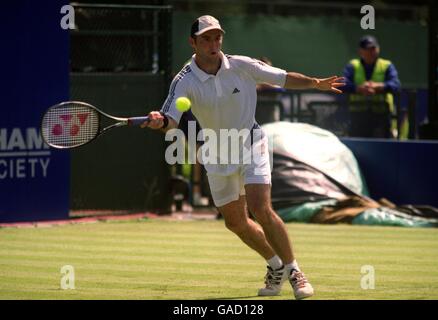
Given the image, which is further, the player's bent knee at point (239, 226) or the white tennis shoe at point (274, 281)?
the player's bent knee at point (239, 226)

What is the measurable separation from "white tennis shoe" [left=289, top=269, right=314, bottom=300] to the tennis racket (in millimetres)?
1871

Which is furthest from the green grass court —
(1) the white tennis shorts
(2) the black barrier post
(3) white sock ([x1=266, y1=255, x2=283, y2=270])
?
(2) the black barrier post

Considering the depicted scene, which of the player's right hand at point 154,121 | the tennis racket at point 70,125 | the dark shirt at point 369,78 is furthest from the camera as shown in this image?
the dark shirt at point 369,78

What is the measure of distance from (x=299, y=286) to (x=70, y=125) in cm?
237

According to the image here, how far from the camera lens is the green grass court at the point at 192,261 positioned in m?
10.2

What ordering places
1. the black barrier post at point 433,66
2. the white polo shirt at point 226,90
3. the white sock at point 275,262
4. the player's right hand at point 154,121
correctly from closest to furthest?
the player's right hand at point 154,121
the white polo shirt at point 226,90
the white sock at point 275,262
the black barrier post at point 433,66

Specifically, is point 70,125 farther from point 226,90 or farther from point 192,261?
point 192,261

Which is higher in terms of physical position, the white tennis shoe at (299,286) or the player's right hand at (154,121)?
the player's right hand at (154,121)

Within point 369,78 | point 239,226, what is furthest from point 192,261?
point 369,78

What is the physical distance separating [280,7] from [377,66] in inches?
359

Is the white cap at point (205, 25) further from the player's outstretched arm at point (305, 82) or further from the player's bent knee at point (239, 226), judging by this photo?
the player's bent knee at point (239, 226)

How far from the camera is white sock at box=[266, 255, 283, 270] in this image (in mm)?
10016

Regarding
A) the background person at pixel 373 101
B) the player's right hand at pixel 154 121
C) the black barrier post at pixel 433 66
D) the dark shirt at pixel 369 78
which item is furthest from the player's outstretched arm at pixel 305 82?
the background person at pixel 373 101

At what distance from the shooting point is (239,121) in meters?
9.92
